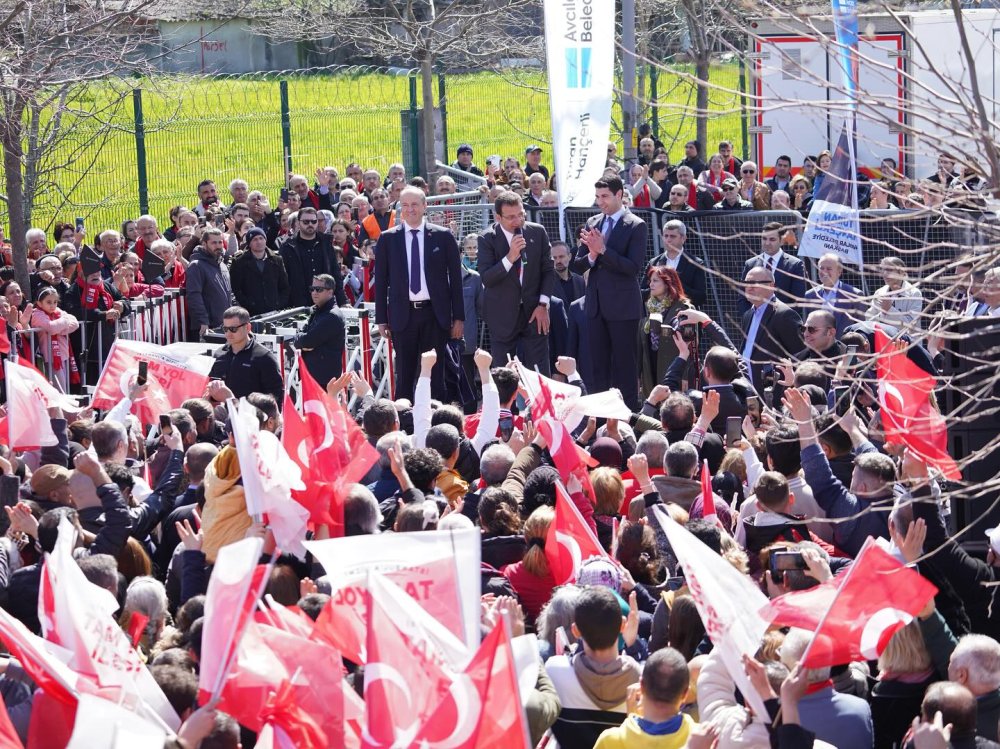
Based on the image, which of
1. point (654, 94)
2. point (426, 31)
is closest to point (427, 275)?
point (426, 31)

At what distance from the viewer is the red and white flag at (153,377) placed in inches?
382

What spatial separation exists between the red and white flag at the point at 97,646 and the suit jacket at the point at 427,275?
6.76m

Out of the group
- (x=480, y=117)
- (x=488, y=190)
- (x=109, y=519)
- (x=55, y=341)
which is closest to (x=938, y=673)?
(x=109, y=519)

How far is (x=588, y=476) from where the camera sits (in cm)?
768

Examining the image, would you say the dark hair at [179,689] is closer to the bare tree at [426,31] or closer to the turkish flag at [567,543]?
the turkish flag at [567,543]

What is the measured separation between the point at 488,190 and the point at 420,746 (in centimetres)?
1405

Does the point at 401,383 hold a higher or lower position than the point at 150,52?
lower

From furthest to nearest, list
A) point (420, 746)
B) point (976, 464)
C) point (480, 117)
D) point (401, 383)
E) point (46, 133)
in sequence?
1. point (480, 117)
2. point (46, 133)
3. point (401, 383)
4. point (976, 464)
5. point (420, 746)

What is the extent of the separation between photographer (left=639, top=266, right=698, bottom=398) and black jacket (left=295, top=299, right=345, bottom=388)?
2527mm

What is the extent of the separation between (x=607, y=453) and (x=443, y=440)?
0.92m

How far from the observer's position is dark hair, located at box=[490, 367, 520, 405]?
974cm

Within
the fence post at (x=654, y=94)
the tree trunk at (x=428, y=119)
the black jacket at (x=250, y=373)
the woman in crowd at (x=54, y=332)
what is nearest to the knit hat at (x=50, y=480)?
the black jacket at (x=250, y=373)

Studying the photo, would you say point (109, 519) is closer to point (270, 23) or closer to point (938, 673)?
point (938, 673)

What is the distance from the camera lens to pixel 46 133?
48.0ft
